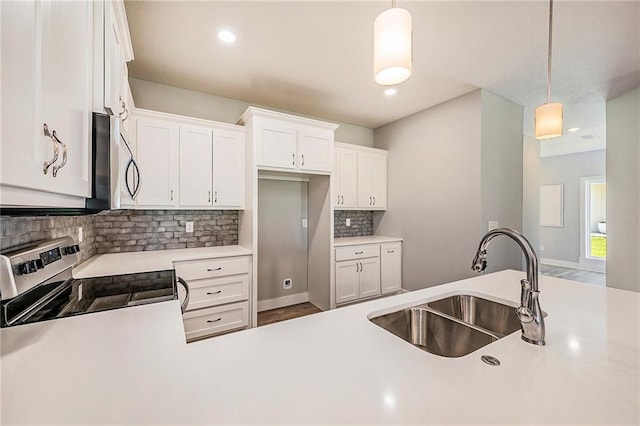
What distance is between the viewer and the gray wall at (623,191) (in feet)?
9.68

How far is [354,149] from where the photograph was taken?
3.87 meters

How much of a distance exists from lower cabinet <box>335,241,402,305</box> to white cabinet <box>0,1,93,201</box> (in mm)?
2801

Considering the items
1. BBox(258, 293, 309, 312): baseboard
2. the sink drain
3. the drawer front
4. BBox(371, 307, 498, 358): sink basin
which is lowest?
BBox(258, 293, 309, 312): baseboard

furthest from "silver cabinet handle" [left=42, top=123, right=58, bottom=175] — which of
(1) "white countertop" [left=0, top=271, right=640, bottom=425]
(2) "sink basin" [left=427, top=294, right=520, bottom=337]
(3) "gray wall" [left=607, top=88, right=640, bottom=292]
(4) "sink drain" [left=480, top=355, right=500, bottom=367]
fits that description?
(3) "gray wall" [left=607, top=88, right=640, bottom=292]

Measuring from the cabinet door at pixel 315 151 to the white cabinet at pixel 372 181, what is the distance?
798 millimetres

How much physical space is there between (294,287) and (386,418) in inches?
127

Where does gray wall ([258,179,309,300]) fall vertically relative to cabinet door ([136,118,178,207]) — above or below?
below

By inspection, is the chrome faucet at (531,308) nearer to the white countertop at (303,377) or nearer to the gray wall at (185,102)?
the white countertop at (303,377)

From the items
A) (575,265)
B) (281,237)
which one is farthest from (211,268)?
(575,265)

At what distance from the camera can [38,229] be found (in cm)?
137

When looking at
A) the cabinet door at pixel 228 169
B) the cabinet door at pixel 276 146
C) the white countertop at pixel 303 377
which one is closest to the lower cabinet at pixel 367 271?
the cabinet door at pixel 276 146

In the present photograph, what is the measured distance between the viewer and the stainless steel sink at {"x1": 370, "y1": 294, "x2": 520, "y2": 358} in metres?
1.15

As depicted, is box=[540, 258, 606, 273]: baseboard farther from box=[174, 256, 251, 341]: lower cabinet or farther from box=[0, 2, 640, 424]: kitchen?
box=[174, 256, 251, 341]: lower cabinet

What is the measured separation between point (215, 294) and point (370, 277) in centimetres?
198
